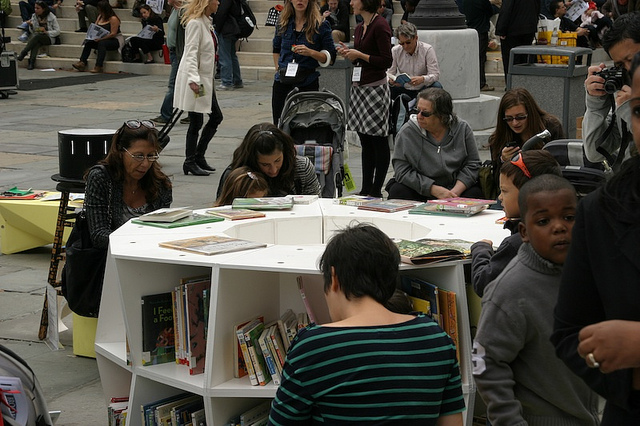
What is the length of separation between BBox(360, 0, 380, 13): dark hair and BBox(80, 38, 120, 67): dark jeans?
41.1 ft

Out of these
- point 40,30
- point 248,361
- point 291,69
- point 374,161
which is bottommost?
point 248,361

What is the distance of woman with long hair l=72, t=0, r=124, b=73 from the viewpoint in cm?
2062

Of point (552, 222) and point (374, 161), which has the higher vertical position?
point (552, 222)

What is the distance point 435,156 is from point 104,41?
1522cm

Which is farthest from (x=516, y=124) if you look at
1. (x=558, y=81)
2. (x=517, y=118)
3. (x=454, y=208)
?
(x=558, y=81)

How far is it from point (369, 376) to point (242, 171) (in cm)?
347

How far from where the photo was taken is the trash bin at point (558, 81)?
11.5m

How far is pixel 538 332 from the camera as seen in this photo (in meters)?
2.91

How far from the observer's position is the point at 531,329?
9.53 ft

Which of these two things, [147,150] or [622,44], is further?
[147,150]

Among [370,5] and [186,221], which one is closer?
[186,221]

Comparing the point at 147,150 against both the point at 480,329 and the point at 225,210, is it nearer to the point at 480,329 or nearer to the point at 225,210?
the point at 225,210

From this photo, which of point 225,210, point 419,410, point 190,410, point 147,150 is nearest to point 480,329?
point 419,410

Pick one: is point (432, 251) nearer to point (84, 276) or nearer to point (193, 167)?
point (84, 276)
